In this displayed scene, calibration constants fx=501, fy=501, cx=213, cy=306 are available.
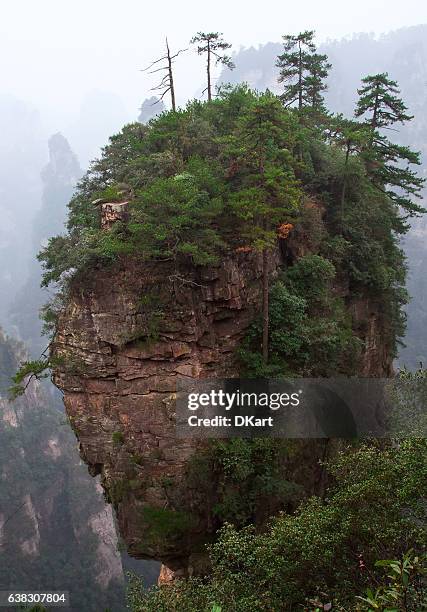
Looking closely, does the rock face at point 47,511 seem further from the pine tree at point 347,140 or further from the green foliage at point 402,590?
the green foliage at point 402,590

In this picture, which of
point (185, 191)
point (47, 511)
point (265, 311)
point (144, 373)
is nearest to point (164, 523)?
point (144, 373)

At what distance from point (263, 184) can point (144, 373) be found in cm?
611

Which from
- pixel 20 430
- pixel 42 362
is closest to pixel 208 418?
pixel 42 362

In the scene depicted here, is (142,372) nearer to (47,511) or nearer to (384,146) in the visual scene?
(384,146)

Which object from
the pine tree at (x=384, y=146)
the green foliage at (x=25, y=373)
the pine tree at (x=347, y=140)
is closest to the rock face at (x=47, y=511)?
the green foliage at (x=25, y=373)

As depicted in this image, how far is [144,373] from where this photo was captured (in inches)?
549

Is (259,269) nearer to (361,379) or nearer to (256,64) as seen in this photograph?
(361,379)

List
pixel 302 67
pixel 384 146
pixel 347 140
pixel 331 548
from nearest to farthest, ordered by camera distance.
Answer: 1. pixel 331 548
2. pixel 347 140
3. pixel 384 146
4. pixel 302 67

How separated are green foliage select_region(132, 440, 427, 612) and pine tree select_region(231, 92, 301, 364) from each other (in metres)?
5.89

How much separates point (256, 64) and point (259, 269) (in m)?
153

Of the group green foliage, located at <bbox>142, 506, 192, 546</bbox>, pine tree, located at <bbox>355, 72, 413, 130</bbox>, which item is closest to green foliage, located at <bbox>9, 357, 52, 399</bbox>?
green foliage, located at <bbox>142, 506, 192, 546</bbox>

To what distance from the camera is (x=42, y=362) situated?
14.1m

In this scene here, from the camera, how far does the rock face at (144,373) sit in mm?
13469

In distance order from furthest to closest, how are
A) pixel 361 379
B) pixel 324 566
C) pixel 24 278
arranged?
pixel 24 278
pixel 361 379
pixel 324 566
